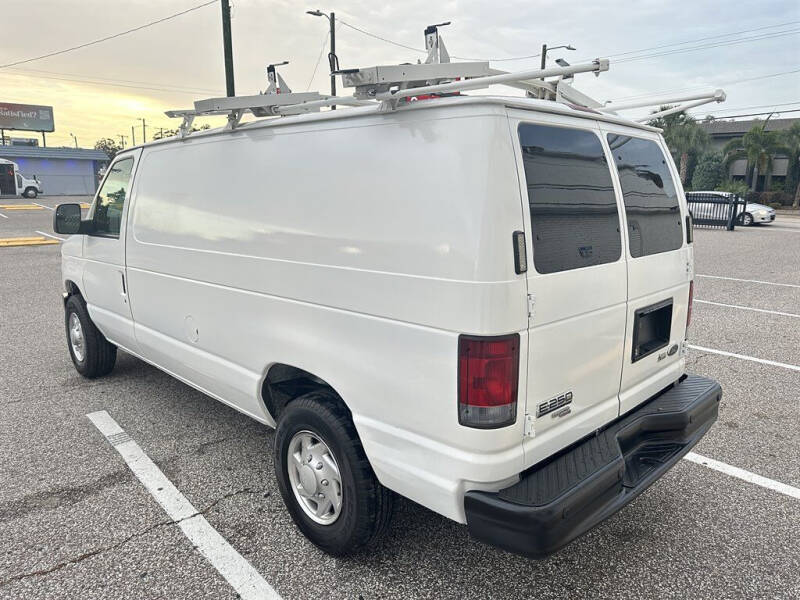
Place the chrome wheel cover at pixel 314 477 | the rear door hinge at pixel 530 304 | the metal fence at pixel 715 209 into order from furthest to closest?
1. the metal fence at pixel 715 209
2. the chrome wheel cover at pixel 314 477
3. the rear door hinge at pixel 530 304

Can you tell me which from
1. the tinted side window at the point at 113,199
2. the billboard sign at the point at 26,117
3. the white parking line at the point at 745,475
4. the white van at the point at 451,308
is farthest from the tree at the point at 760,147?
the billboard sign at the point at 26,117

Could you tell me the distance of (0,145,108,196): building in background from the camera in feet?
168

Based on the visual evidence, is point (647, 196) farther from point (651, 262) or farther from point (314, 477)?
point (314, 477)

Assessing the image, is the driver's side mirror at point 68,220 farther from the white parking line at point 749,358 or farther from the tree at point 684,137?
the tree at point 684,137

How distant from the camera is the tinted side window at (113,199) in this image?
14.1ft

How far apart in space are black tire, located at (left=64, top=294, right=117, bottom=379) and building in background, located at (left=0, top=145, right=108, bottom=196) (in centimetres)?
5539

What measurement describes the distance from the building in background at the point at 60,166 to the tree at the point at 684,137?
49.6 metres

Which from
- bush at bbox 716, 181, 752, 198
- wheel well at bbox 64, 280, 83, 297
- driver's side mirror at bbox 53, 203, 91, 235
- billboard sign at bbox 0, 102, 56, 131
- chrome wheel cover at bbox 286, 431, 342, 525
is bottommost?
chrome wheel cover at bbox 286, 431, 342, 525

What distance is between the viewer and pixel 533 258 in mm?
2176

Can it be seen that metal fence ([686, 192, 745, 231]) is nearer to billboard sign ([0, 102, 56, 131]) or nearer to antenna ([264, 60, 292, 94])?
antenna ([264, 60, 292, 94])

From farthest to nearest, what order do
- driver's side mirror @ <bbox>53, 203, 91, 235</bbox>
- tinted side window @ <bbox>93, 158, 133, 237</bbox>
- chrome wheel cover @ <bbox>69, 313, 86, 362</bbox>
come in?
chrome wheel cover @ <bbox>69, 313, 86, 362</bbox> < driver's side mirror @ <bbox>53, 203, 91, 235</bbox> < tinted side window @ <bbox>93, 158, 133, 237</bbox>

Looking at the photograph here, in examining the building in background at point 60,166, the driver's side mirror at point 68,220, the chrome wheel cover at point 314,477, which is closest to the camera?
the chrome wheel cover at point 314,477

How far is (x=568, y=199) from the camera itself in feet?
7.89

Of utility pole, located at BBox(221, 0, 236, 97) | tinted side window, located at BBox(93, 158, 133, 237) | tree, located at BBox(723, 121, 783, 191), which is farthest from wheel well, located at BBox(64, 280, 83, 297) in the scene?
tree, located at BBox(723, 121, 783, 191)
